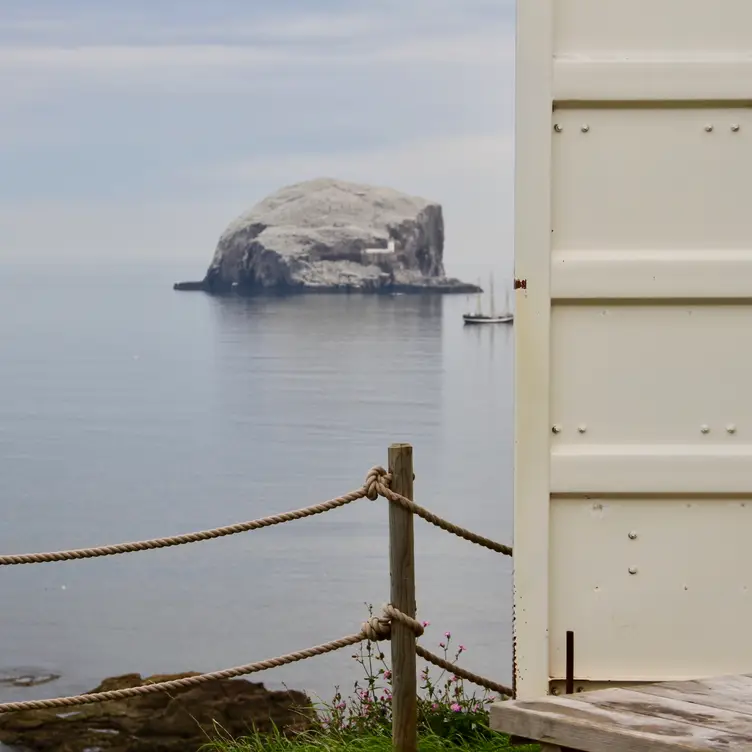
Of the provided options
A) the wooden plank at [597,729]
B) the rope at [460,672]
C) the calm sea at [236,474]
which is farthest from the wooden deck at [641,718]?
the calm sea at [236,474]

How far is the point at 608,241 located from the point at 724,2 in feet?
1.83

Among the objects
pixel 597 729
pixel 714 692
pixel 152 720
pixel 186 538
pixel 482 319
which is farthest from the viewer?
pixel 482 319

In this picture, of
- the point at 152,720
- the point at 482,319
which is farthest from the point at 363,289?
the point at 152,720

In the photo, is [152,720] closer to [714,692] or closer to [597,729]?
[714,692]

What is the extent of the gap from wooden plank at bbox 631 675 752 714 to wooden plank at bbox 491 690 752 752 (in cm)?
16

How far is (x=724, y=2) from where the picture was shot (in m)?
2.54

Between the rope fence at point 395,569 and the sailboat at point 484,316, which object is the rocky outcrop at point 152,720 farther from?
the sailboat at point 484,316

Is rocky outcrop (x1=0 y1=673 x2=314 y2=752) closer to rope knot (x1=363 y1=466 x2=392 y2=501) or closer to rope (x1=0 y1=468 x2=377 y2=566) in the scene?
rope (x1=0 y1=468 x2=377 y2=566)

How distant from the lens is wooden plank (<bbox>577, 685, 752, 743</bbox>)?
1.98 meters

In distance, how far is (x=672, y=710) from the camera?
2088 mm

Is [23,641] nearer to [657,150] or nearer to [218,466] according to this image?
[218,466]

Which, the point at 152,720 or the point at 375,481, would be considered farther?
the point at 152,720

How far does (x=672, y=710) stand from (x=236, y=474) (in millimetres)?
27559

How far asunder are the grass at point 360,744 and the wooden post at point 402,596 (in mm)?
303
